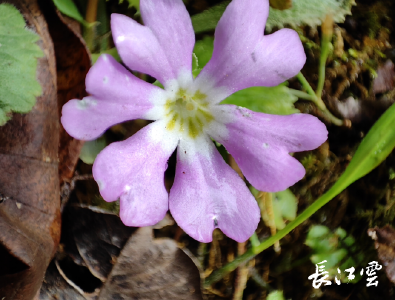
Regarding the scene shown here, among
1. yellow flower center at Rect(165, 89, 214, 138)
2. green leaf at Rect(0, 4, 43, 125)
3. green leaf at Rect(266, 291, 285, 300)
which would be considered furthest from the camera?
green leaf at Rect(266, 291, 285, 300)

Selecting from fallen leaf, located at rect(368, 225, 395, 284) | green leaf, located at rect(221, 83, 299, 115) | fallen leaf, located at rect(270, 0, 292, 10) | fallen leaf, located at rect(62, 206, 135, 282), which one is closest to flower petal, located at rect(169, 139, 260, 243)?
green leaf, located at rect(221, 83, 299, 115)

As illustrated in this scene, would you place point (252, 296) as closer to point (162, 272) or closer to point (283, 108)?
point (162, 272)

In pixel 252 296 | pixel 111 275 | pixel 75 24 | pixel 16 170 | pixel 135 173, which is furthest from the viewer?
pixel 252 296

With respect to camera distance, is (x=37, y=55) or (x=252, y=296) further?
(x=252, y=296)

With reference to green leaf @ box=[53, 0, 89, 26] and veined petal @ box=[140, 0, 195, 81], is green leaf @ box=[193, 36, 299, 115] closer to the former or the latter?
veined petal @ box=[140, 0, 195, 81]

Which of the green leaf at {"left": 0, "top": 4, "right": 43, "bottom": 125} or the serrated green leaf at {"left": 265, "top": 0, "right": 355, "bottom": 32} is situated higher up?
the serrated green leaf at {"left": 265, "top": 0, "right": 355, "bottom": 32}

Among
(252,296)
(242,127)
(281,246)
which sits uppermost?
(242,127)

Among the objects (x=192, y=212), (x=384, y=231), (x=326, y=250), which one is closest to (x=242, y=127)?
(x=192, y=212)
